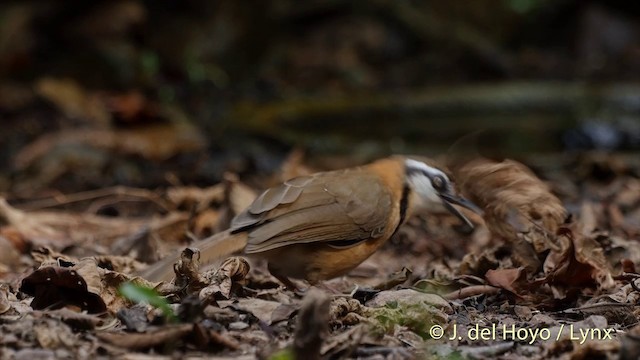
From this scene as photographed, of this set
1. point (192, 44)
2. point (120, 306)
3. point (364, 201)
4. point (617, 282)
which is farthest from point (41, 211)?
point (192, 44)

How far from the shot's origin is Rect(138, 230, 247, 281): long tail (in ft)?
15.3

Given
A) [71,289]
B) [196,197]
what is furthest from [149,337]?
[196,197]

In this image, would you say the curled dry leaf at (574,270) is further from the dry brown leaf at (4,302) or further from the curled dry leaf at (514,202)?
the dry brown leaf at (4,302)

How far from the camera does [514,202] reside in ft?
16.5

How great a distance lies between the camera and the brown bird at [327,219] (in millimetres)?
4844

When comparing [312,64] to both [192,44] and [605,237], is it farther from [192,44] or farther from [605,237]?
[605,237]

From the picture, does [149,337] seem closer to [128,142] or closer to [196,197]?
[196,197]

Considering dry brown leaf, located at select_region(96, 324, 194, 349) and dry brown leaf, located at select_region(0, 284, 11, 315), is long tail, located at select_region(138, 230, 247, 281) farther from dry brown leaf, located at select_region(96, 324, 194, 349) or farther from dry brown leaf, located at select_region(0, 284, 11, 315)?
dry brown leaf, located at select_region(96, 324, 194, 349)

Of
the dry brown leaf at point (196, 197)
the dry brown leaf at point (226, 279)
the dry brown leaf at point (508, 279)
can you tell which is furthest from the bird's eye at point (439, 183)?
the dry brown leaf at point (196, 197)

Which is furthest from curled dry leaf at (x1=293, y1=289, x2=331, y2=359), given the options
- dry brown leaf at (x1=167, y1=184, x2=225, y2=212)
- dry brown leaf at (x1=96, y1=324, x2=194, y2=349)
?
dry brown leaf at (x1=167, y1=184, x2=225, y2=212)

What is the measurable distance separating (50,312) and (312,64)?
36.2 ft

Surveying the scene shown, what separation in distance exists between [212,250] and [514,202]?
140 centimetres

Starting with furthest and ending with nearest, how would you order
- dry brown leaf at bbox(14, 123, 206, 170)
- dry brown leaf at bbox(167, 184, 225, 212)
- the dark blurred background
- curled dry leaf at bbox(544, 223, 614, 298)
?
the dark blurred background → dry brown leaf at bbox(14, 123, 206, 170) → dry brown leaf at bbox(167, 184, 225, 212) → curled dry leaf at bbox(544, 223, 614, 298)

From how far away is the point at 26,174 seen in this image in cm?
871
